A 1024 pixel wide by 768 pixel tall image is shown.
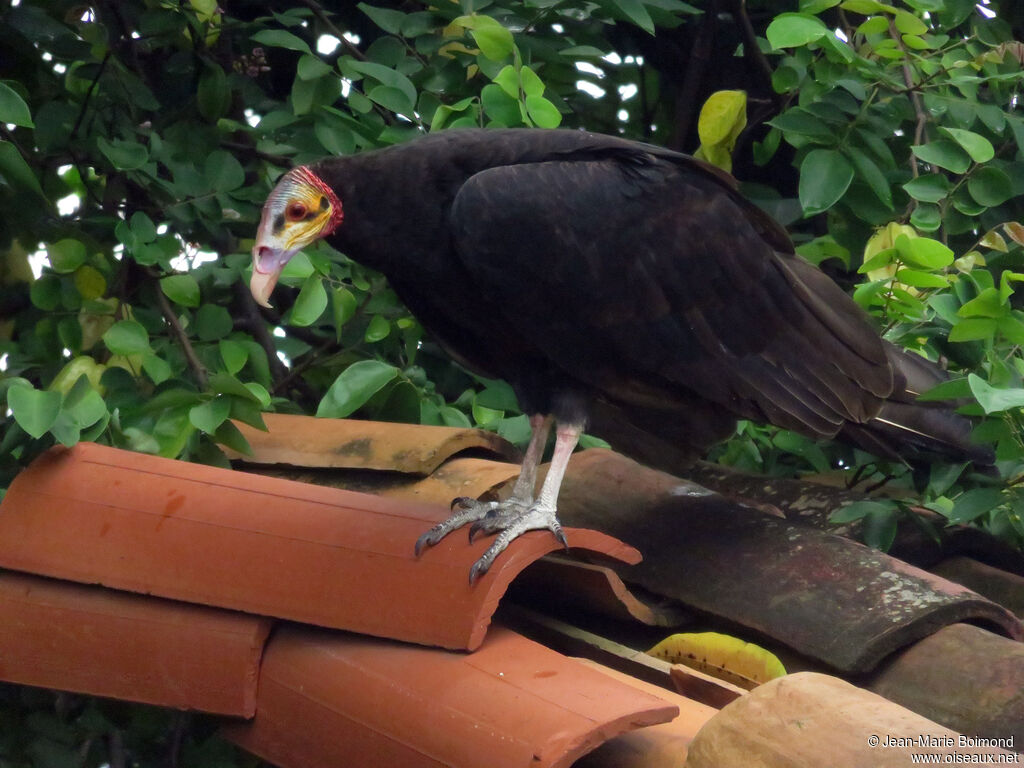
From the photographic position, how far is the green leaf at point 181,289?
2.48 meters

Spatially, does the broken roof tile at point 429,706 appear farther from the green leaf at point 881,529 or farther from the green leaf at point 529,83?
the green leaf at point 529,83

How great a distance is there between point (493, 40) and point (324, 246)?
2.63 feet

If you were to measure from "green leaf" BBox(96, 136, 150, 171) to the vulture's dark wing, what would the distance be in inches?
31.3

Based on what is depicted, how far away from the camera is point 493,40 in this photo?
246 cm

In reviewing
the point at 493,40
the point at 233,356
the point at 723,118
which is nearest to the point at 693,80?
the point at 723,118

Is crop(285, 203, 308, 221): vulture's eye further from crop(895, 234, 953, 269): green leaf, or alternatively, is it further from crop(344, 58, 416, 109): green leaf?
crop(895, 234, 953, 269): green leaf

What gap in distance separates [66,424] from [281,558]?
18.7 inches

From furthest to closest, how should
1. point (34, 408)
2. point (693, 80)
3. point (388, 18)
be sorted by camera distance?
point (693, 80)
point (388, 18)
point (34, 408)

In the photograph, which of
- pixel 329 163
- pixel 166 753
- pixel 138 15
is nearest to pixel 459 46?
pixel 329 163

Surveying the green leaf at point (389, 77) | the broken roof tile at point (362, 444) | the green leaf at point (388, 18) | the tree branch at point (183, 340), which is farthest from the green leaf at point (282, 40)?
the broken roof tile at point (362, 444)

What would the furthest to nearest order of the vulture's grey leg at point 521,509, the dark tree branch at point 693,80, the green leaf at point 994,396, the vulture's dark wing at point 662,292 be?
the dark tree branch at point 693,80, the vulture's dark wing at point 662,292, the vulture's grey leg at point 521,509, the green leaf at point 994,396

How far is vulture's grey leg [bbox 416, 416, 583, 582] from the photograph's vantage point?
6.00 feet

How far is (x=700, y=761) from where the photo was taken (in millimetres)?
1263

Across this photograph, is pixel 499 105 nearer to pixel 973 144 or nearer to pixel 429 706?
pixel 973 144
